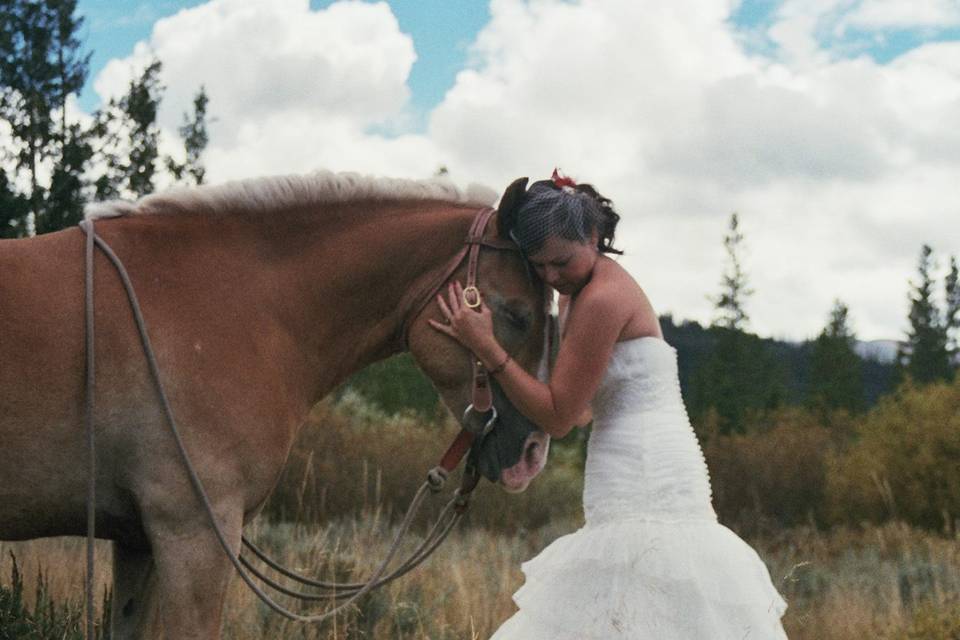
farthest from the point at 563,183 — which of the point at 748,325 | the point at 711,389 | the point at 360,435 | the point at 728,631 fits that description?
the point at 748,325

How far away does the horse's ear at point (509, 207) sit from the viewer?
10.9 ft

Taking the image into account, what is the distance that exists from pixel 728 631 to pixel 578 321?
0.97 m

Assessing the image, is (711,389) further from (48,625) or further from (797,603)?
(48,625)

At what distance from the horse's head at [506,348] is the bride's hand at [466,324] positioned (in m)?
0.04

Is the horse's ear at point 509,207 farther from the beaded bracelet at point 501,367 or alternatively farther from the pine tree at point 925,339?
the pine tree at point 925,339

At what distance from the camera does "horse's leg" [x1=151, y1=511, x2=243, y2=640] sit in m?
2.85

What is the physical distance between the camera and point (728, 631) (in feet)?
10.2

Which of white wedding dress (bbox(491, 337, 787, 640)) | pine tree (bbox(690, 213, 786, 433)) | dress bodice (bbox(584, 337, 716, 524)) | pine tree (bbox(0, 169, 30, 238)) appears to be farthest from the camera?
pine tree (bbox(690, 213, 786, 433))

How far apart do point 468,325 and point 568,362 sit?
1.02 feet

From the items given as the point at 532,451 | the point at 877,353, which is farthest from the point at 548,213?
the point at 877,353

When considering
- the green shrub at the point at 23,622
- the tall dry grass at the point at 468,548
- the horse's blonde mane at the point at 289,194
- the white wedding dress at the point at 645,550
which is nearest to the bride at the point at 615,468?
the white wedding dress at the point at 645,550

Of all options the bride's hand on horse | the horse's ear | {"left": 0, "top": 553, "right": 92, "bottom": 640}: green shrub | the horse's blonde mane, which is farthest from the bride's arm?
{"left": 0, "top": 553, "right": 92, "bottom": 640}: green shrub

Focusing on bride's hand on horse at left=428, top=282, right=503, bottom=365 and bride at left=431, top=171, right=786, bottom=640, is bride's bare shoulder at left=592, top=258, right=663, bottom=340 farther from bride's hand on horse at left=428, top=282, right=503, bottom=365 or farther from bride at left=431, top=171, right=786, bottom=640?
bride's hand on horse at left=428, top=282, right=503, bottom=365

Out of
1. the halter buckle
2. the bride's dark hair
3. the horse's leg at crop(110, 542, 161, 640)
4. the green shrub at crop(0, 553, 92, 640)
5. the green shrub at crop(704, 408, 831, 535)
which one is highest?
the bride's dark hair
